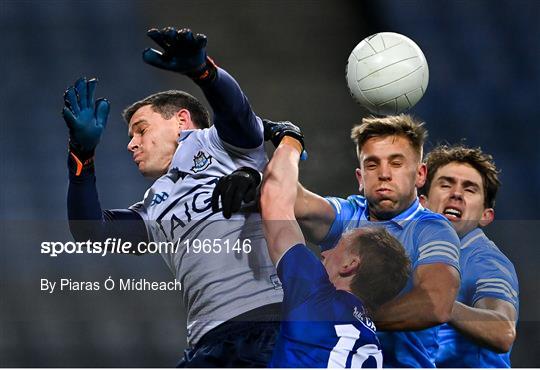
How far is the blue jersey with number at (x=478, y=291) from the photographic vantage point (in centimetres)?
405

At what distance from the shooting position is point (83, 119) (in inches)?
149

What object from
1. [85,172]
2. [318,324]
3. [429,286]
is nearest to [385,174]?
[429,286]

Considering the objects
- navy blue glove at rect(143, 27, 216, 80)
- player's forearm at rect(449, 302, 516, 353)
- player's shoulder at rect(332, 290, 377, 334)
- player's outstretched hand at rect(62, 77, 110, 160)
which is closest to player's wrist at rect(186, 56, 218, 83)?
navy blue glove at rect(143, 27, 216, 80)

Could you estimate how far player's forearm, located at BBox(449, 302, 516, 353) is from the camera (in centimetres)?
381

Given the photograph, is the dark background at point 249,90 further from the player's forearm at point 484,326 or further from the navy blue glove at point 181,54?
the navy blue glove at point 181,54

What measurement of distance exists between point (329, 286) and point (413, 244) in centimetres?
78

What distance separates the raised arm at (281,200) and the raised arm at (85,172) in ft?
2.22

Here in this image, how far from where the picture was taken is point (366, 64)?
4332mm

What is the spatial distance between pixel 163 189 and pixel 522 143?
313 cm

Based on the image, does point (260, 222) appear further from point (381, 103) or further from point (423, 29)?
point (423, 29)

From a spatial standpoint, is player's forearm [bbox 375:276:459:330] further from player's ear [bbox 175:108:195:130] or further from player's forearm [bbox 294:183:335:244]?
player's ear [bbox 175:108:195:130]

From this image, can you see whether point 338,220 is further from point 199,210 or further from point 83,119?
point 83,119

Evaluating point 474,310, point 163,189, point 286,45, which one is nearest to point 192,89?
point 286,45

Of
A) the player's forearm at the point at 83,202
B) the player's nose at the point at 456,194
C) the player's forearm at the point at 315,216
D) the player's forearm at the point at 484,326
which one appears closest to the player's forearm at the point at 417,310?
the player's forearm at the point at 484,326
